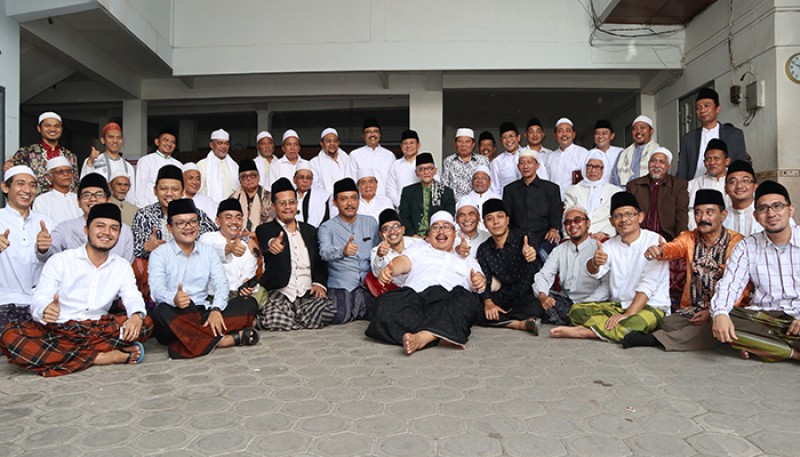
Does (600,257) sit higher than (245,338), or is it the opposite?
(600,257)

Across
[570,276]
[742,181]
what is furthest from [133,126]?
[742,181]

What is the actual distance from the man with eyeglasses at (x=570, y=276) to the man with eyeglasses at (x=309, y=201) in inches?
88.0

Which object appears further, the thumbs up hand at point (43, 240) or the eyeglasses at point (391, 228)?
the eyeglasses at point (391, 228)

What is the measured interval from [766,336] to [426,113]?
21.0ft

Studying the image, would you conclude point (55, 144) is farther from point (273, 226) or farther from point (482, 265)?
point (482, 265)

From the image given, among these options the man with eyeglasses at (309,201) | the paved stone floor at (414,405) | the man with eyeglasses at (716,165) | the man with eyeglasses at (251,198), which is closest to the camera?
the paved stone floor at (414,405)

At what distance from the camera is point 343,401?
2.71 meters

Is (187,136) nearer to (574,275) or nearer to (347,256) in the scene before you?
(347,256)

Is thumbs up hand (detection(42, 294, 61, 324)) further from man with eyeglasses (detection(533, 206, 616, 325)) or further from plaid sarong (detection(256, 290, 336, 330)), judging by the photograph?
man with eyeglasses (detection(533, 206, 616, 325))

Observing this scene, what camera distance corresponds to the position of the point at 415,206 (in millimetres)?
5449

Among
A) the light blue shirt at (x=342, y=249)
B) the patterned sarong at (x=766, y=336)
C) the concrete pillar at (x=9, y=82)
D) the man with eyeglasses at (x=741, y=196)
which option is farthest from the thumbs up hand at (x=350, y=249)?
the concrete pillar at (x=9, y=82)

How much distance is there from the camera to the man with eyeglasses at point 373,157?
20.6ft

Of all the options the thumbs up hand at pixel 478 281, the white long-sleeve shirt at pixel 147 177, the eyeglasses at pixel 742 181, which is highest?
the white long-sleeve shirt at pixel 147 177

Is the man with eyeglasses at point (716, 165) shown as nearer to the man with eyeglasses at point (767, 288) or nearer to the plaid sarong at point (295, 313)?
the man with eyeglasses at point (767, 288)
